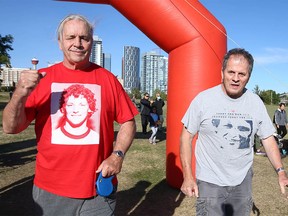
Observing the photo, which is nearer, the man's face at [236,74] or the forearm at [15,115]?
the forearm at [15,115]

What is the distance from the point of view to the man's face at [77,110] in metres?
1.86

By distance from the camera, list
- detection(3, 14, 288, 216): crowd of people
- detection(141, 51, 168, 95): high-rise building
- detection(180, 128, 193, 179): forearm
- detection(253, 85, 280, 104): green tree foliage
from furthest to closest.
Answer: detection(141, 51, 168, 95): high-rise building
detection(253, 85, 280, 104): green tree foliage
detection(180, 128, 193, 179): forearm
detection(3, 14, 288, 216): crowd of people

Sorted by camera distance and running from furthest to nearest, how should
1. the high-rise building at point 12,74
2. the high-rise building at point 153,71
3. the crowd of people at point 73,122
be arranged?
the high-rise building at point 153,71
the high-rise building at point 12,74
the crowd of people at point 73,122

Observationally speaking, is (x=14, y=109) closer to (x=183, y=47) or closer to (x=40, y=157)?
(x=40, y=157)

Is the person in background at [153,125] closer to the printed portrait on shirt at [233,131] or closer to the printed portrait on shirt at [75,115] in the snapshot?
the printed portrait on shirt at [233,131]

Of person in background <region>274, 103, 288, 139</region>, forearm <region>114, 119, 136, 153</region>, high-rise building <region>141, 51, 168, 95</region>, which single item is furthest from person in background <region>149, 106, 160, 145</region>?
high-rise building <region>141, 51, 168, 95</region>

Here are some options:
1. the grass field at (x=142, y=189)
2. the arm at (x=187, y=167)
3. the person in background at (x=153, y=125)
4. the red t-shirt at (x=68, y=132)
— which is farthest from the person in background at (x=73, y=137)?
the person in background at (x=153, y=125)

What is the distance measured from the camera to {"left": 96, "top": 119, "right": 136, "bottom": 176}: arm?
5.98 ft

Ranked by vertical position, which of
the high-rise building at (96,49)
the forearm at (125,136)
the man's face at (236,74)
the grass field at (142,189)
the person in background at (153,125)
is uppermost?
the high-rise building at (96,49)

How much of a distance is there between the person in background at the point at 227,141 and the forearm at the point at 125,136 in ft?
1.88

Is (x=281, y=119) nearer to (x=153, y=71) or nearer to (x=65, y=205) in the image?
(x=65, y=205)

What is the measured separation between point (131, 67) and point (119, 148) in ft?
388

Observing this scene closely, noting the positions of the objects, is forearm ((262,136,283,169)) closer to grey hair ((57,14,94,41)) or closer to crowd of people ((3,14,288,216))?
crowd of people ((3,14,288,216))

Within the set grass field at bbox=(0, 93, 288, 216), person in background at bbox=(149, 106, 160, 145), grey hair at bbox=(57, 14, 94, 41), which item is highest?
grey hair at bbox=(57, 14, 94, 41)
